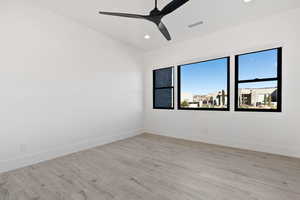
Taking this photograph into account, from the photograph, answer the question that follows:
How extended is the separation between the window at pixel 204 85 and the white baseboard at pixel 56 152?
216cm

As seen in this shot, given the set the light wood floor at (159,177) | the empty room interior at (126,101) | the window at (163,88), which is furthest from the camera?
the window at (163,88)

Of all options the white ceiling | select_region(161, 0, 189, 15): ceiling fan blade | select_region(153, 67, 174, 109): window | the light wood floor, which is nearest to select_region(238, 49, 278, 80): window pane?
the white ceiling

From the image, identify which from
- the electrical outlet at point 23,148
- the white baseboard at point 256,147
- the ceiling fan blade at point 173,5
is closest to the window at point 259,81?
the white baseboard at point 256,147

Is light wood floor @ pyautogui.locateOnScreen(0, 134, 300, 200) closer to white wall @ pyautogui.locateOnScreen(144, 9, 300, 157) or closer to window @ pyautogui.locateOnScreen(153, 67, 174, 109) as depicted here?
white wall @ pyautogui.locateOnScreen(144, 9, 300, 157)

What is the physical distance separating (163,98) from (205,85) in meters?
1.37

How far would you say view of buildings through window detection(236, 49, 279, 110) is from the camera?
9.62 feet

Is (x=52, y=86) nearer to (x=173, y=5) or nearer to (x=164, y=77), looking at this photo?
(x=173, y=5)

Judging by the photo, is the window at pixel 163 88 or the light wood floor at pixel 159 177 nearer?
the light wood floor at pixel 159 177

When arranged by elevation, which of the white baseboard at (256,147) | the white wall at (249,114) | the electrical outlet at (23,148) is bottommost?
the white baseboard at (256,147)

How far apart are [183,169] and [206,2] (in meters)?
2.90

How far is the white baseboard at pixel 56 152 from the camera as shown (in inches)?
93.5

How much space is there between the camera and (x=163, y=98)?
15.4 ft

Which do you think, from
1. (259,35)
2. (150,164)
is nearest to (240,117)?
(259,35)

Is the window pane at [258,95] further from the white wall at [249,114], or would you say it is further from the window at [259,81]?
the white wall at [249,114]
